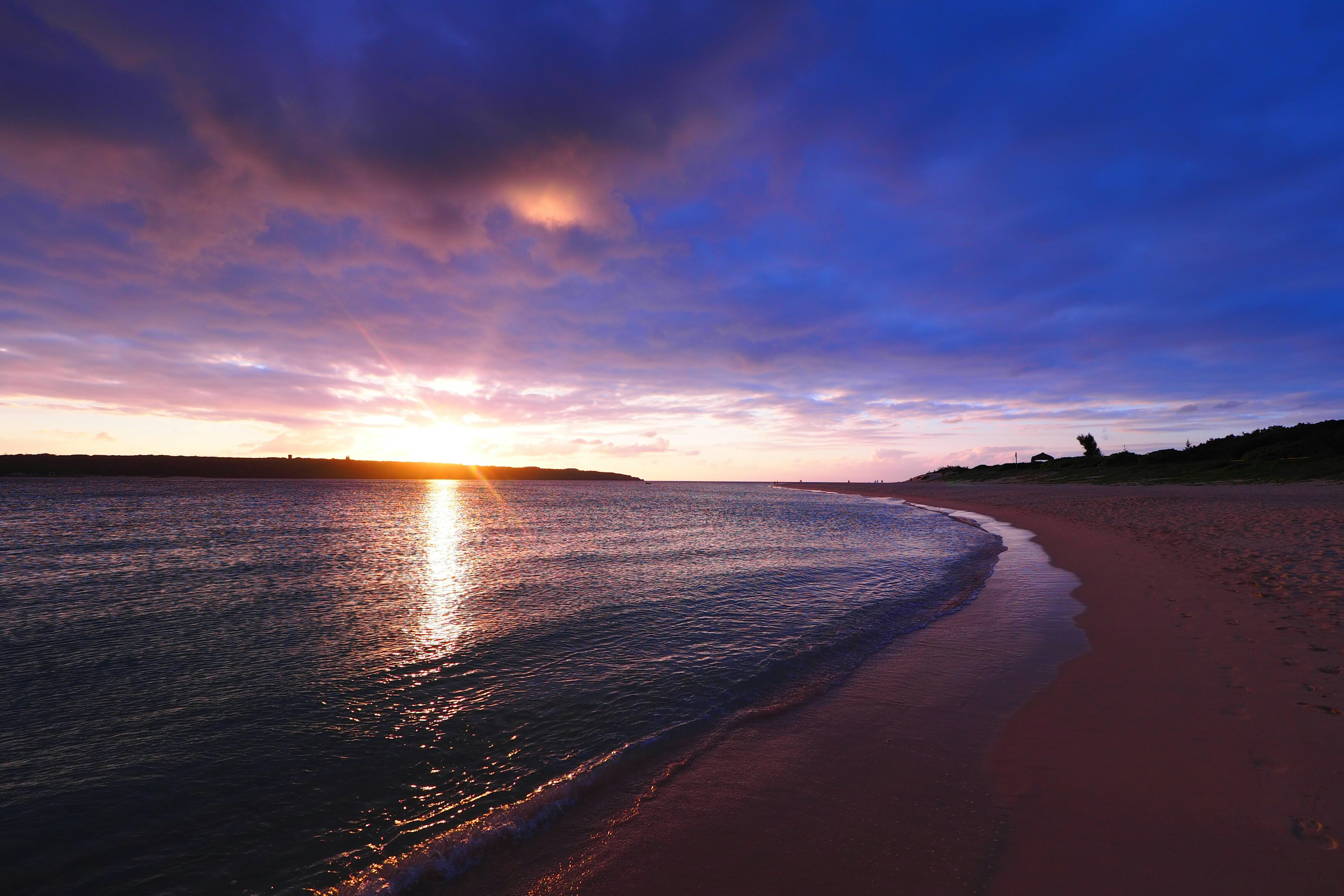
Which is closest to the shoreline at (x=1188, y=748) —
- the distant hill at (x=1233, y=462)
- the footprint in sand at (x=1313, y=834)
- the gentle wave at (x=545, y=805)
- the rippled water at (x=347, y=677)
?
the footprint in sand at (x=1313, y=834)

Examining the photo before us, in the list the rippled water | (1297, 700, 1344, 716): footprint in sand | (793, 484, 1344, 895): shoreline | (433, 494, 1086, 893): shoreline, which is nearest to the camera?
(793, 484, 1344, 895): shoreline

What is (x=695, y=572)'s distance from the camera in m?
19.5

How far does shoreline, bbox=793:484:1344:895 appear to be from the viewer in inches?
171

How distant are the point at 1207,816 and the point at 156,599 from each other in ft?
68.0

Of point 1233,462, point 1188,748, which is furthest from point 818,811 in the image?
point 1233,462

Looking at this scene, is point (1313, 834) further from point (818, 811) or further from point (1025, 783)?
point (818, 811)

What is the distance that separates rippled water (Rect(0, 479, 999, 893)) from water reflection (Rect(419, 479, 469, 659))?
139 millimetres

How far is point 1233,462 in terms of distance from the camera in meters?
69.1

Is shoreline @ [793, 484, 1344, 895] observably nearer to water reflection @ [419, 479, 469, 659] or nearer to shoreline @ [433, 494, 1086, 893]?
shoreline @ [433, 494, 1086, 893]

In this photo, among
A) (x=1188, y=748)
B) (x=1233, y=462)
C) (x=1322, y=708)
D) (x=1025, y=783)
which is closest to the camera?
(x=1025, y=783)

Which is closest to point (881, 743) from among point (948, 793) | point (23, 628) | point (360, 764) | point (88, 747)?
point (948, 793)

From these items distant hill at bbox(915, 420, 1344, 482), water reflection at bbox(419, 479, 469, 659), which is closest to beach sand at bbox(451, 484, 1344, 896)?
water reflection at bbox(419, 479, 469, 659)

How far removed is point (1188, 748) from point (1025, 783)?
7.15ft

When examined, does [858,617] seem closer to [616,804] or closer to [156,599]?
[616,804]
